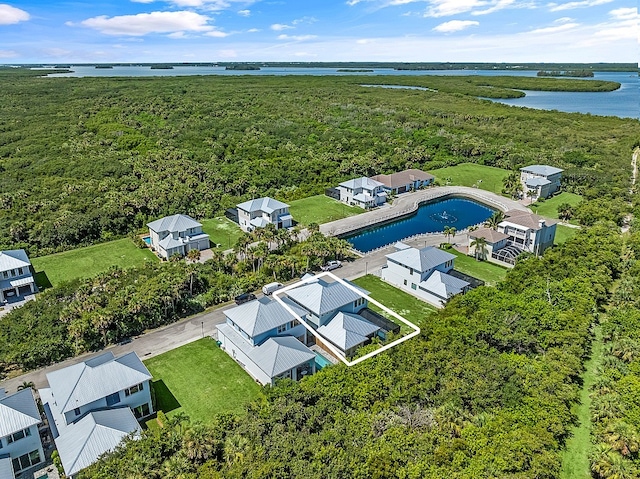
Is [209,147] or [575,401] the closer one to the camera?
[575,401]

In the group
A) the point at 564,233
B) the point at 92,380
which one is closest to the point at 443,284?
the point at 564,233

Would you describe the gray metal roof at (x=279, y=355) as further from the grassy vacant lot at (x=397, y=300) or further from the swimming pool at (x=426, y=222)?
the swimming pool at (x=426, y=222)

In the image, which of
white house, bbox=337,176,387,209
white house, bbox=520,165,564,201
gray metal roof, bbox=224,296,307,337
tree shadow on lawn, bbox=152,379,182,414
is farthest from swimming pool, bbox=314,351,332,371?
white house, bbox=520,165,564,201

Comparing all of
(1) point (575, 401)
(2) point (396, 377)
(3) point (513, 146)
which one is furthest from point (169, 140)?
(1) point (575, 401)

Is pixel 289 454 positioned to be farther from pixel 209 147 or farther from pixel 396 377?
pixel 209 147

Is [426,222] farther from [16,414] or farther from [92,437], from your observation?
[16,414]

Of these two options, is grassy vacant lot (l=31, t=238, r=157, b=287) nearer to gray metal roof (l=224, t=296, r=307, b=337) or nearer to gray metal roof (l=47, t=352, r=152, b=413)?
gray metal roof (l=224, t=296, r=307, b=337)

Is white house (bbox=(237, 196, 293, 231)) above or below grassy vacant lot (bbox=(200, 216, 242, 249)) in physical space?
above

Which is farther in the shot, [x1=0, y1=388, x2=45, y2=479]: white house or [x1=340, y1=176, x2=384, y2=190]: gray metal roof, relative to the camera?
[x1=340, y1=176, x2=384, y2=190]: gray metal roof
